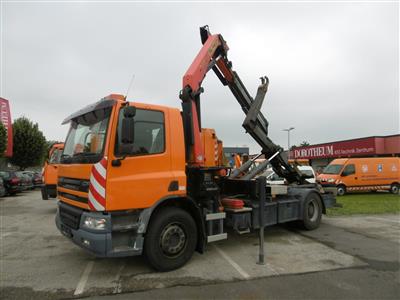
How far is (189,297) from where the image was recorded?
4.27 metres

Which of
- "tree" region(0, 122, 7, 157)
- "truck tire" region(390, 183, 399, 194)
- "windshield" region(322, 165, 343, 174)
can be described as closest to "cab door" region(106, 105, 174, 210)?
"windshield" region(322, 165, 343, 174)

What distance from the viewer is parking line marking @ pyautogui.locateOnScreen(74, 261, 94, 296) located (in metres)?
4.49

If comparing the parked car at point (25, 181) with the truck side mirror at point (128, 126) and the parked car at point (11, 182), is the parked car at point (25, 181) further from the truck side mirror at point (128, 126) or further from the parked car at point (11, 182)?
the truck side mirror at point (128, 126)

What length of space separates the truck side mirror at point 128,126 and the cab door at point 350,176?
56.3ft

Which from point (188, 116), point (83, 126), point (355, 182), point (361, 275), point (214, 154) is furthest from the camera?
point (355, 182)

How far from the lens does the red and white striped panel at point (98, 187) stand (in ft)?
15.3

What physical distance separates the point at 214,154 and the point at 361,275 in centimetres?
343

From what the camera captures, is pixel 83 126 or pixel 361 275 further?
pixel 83 126

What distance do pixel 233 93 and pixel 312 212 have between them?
12.8 ft

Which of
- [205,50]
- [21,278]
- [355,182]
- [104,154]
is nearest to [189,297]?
[104,154]

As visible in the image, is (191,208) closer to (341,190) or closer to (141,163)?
(141,163)

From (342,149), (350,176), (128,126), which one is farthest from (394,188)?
(128,126)

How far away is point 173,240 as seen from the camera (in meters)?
5.27

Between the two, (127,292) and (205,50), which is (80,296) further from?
(205,50)
